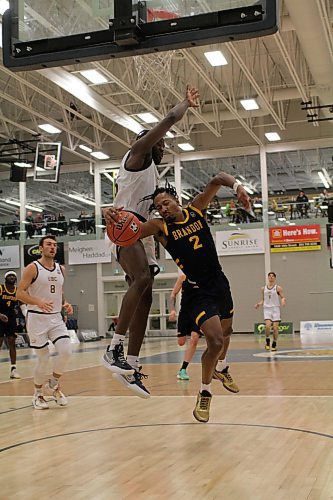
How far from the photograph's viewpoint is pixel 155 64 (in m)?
15.2

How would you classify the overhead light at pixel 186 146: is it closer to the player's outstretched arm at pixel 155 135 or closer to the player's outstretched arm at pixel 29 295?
the player's outstretched arm at pixel 29 295

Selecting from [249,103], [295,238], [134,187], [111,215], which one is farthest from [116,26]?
[295,238]

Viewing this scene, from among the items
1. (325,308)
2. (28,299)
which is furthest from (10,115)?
(28,299)

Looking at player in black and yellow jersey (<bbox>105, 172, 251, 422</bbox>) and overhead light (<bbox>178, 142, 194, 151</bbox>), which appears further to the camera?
overhead light (<bbox>178, 142, 194, 151</bbox>)

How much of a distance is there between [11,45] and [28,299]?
2.93 metres

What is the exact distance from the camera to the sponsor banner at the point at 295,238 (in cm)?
2578

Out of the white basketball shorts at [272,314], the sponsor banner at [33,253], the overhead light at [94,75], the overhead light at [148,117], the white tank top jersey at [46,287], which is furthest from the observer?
the sponsor banner at [33,253]

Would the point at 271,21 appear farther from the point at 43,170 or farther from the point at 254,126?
the point at 254,126

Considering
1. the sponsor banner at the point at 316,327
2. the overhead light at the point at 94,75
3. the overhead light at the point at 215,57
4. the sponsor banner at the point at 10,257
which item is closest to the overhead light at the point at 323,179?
the sponsor banner at the point at 316,327

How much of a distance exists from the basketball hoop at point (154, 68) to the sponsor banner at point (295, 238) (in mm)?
8424

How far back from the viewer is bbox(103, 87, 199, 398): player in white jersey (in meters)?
5.01

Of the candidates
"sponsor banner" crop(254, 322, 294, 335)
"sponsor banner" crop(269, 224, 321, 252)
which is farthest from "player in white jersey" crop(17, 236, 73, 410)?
"sponsor banner" crop(269, 224, 321, 252)

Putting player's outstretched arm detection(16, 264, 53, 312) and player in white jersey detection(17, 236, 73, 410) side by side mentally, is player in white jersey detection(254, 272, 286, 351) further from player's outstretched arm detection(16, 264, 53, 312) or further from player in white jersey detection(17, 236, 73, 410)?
player's outstretched arm detection(16, 264, 53, 312)

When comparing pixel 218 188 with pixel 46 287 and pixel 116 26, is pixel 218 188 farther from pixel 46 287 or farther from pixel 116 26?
pixel 46 287
